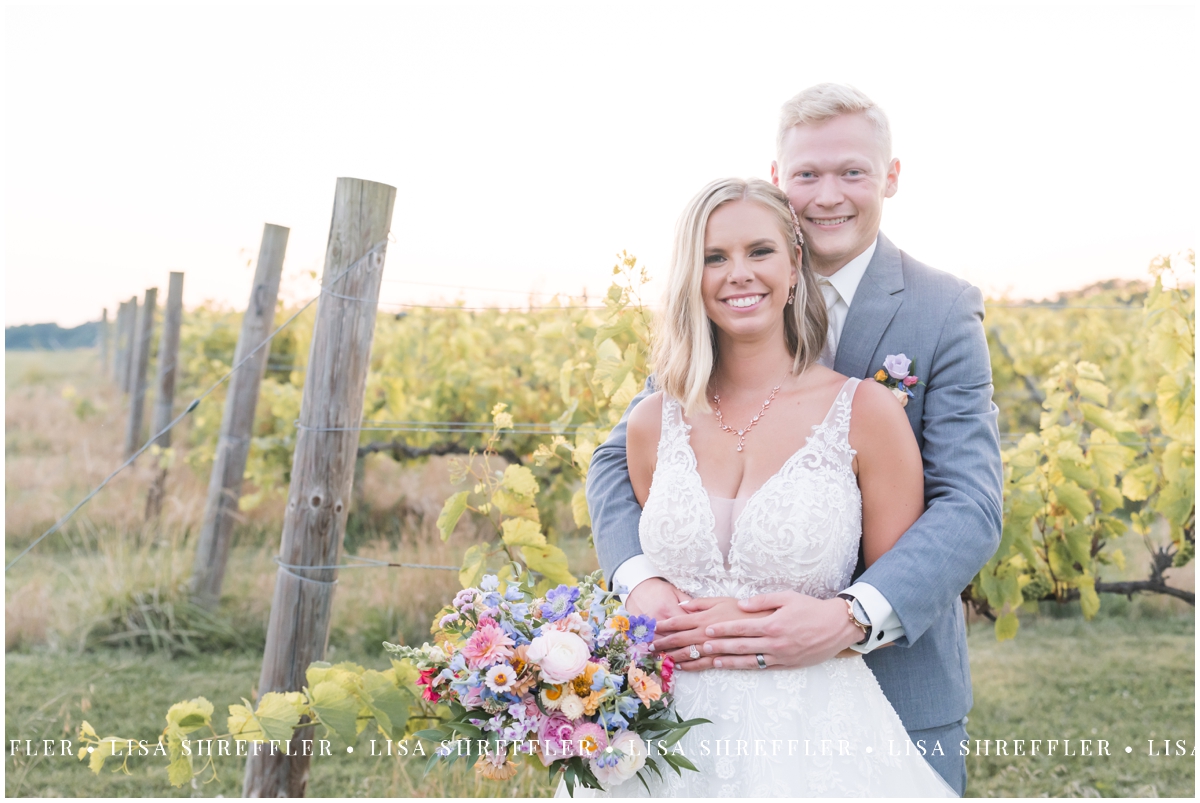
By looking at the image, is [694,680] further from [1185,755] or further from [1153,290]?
[1185,755]

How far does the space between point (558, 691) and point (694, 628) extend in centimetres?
35

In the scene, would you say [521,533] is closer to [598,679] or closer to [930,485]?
[598,679]

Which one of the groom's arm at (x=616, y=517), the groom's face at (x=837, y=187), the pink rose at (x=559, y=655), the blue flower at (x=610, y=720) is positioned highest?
the groom's face at (x=837, y=187)

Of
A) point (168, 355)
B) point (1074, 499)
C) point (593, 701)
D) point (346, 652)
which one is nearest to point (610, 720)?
point (593, 701)

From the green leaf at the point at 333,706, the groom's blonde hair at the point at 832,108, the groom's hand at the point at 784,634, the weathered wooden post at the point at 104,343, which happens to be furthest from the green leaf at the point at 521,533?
the weathered wooden post at the point at 104,343

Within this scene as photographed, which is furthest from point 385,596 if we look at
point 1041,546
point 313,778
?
point 1041,546

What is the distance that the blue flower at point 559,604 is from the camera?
6.32 ft

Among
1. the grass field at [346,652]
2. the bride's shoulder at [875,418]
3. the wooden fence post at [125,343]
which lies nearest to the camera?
the bride's shoulder at [875,418]

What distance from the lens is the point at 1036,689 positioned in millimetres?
4906

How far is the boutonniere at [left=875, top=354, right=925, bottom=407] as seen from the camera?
2.12m

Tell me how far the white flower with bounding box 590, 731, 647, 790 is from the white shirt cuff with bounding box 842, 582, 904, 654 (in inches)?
20.4

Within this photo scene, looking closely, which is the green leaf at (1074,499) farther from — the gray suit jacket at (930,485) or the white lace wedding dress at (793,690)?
the white lace wedding dress at (793,690)

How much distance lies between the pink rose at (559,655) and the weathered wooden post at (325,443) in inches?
52.5

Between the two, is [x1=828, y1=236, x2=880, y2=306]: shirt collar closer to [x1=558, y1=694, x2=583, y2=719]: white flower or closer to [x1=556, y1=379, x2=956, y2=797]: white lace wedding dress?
[x1=556, y1=379, x2=956, y2=797]: white lace wedding dress
